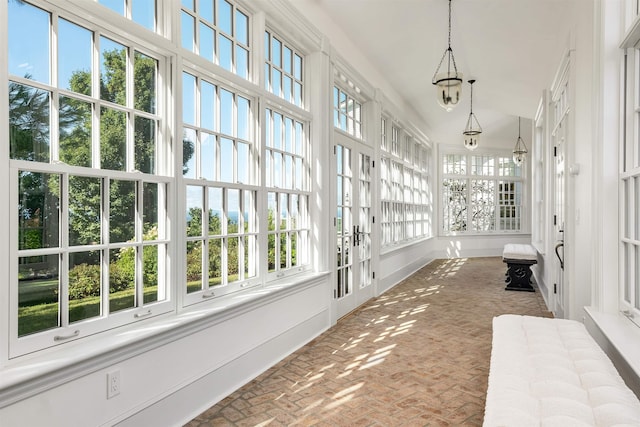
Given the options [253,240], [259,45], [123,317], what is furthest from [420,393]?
[259,45]

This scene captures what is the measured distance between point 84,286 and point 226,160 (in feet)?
4.62

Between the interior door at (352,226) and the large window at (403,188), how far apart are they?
75cm

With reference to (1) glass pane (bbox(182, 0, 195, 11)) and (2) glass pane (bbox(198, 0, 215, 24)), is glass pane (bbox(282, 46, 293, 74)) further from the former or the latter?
(1) glass pane (bbox(182, 0, 195, 11))

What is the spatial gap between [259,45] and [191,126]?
1.16 m

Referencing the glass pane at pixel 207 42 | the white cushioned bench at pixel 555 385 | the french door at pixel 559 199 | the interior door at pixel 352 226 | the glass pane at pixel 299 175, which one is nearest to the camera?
the white cushioned bench at pixel 555 385

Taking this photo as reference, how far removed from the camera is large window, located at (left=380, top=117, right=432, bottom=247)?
7.00m

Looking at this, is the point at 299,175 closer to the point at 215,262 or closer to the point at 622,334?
the point at 215,262

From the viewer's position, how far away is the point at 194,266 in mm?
2807

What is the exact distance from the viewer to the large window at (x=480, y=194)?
39.6 feet

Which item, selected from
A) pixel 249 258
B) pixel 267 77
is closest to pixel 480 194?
pixel 267 77

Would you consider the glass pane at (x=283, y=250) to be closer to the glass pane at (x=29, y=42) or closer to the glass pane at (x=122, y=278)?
the glass pane at (x=122, y=278)

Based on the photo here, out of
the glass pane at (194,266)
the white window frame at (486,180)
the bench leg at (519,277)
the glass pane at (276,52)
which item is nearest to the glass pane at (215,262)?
the glass pane at (194,266)

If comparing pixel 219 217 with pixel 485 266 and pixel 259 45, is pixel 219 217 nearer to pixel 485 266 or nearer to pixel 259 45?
pixel 259 45

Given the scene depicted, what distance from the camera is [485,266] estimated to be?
10.1 meters
